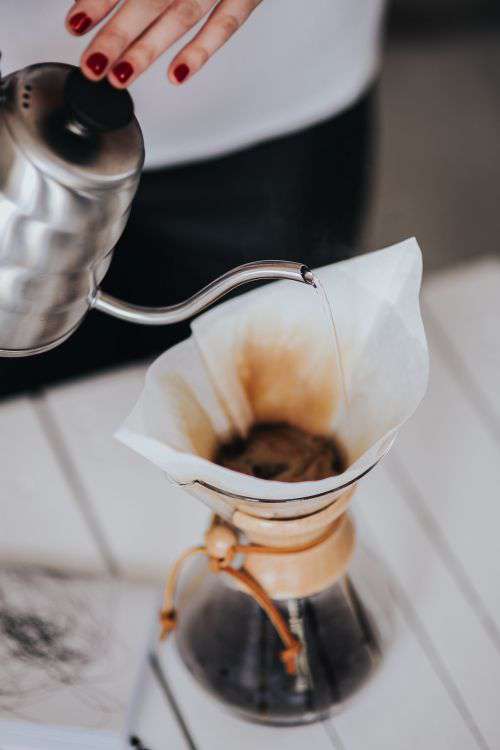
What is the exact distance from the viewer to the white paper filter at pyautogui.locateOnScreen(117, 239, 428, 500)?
26.1 inches

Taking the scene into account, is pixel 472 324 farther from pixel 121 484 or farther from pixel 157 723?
pixel 157 723

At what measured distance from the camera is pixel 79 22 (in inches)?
24.7

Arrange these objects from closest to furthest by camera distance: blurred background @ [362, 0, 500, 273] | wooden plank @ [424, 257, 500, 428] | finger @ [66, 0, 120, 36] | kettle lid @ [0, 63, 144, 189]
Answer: kettle lid @ [0, 63, 144, 189] < finger @ [66, 0, 120, 36] < wooden plank @ [424, 257, 500, 428] < blurred background @ [362, 0, 500, 273]

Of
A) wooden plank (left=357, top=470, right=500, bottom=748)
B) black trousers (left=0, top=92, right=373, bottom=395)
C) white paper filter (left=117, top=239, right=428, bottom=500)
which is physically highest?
white paper filter (left=117, top=239, right=428, bottom=500)

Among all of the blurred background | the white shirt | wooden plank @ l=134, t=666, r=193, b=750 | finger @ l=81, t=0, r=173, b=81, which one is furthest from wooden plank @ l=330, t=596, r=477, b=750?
the blurred background

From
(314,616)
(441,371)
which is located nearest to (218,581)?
(314,616)

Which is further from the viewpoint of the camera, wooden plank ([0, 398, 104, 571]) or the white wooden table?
wooden plank ([0, 398, 104, 571])

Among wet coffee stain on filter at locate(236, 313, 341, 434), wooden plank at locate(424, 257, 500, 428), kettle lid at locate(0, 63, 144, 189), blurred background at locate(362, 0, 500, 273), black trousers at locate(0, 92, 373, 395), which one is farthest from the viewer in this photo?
blurred background at locate(362, 0, 500, 273)

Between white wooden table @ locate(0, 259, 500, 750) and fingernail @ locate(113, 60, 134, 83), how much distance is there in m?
0.44

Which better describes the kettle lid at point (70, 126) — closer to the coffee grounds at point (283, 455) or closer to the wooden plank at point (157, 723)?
the coffee grounds at point (283, 455)

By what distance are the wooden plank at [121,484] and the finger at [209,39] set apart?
412 mm

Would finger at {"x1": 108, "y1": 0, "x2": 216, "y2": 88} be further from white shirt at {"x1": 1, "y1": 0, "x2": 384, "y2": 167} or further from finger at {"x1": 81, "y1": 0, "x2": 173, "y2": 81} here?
white shirt at {"x1": 1, "y1": 0, "x2": 384, "y2": 167}

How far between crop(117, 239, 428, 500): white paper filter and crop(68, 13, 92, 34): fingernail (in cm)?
23

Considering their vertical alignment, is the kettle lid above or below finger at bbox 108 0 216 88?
above
